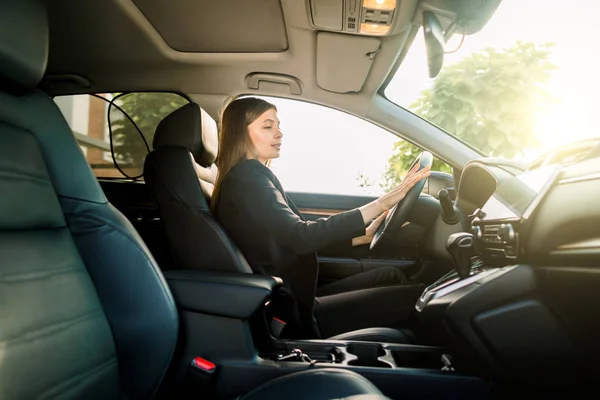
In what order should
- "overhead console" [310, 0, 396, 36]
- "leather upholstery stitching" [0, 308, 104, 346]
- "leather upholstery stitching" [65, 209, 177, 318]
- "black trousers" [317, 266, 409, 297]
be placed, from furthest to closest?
"black trousers" [317, 266, 409, 297] → "overhead console" [310, 0, 396, 36] → "leather upholstery stitching" [65, 209, 177, 318] → "leather upholstery stitching" [0, 308, 104, 346]

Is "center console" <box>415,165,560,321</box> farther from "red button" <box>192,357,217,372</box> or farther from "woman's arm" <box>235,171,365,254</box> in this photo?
"red button" <box>192,357,217,372</box>

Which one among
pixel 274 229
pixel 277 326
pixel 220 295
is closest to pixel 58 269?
pixel 220 295

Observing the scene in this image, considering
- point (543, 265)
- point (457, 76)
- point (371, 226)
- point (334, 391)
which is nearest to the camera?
point (334, 391)

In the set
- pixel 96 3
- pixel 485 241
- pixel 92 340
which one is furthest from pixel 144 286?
pixel 96 3

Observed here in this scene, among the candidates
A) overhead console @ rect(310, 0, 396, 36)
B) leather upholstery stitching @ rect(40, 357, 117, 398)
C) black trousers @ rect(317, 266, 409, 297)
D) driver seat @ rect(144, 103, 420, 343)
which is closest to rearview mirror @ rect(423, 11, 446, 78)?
overhead console @ rect(310, 0, 396, 36)

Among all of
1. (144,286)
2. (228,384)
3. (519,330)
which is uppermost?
(144,286)

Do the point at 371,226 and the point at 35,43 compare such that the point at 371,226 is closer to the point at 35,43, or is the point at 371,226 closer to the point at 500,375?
the point at 500,375

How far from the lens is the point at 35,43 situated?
43.0 inches

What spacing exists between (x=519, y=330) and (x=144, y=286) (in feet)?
3.35

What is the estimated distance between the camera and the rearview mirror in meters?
1.89

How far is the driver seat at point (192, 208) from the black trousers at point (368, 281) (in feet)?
1.52

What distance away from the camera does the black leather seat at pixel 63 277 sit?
0.90 metres

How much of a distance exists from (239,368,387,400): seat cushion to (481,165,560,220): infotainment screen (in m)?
0.60

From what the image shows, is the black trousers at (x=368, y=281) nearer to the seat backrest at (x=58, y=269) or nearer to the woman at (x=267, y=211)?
the woman at (x=267, y=211)
